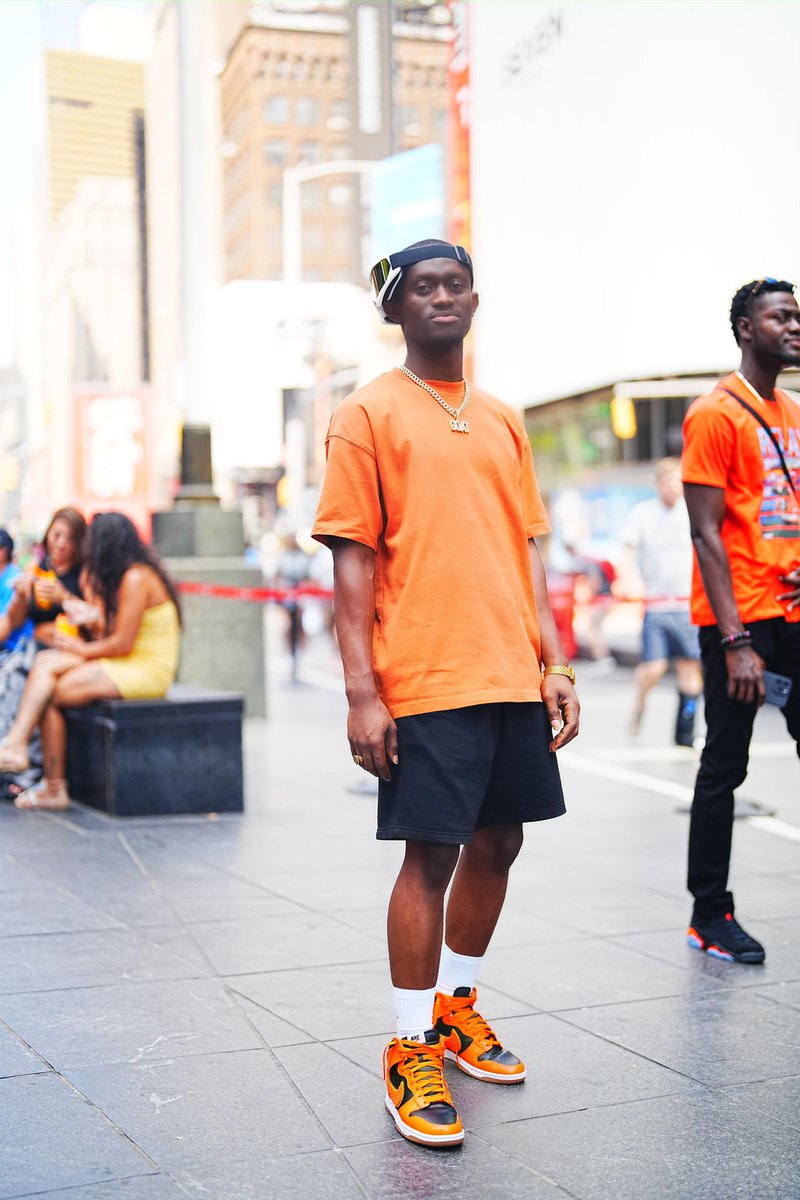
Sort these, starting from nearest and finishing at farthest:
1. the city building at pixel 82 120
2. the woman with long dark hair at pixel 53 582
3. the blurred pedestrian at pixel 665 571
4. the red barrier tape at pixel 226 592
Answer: the woman with long dark hair at pixel 53 582
the blurred pedestrian at pixel 665 571
the red barrier tape at pixel 226 592
the city building at pixel 82 120

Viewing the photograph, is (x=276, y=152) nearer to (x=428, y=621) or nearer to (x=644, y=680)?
(x=644, y=680)

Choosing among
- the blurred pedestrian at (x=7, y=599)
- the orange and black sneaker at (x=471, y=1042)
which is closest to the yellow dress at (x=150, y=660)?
the blurred pedestrian at (x=7, y=599)

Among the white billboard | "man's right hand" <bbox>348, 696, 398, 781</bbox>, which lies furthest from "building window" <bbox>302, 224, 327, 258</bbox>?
"man's right hand" <bbox>348, 696, 398, 781</bbox>

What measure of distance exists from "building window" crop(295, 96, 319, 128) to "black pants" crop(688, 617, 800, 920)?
113 metres

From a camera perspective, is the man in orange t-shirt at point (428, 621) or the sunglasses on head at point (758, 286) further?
the sunglasses on head at point (758, 286)

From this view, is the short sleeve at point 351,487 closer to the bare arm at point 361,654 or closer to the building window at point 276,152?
the bare arm at point 361,654

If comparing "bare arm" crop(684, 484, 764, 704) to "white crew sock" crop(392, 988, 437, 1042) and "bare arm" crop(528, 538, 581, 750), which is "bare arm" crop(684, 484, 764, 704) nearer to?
"bare arm" crop(528, 538, 581, 750)

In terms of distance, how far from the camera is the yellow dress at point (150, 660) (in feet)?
24.3

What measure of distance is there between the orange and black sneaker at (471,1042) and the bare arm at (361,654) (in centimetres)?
71

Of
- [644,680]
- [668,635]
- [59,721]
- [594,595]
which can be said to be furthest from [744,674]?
[594,595]

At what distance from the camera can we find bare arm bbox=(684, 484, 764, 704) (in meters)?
4.55

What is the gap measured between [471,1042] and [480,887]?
1.28ft

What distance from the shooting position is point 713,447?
4.67 m

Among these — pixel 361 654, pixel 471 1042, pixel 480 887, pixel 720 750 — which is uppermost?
pixel 361 654
